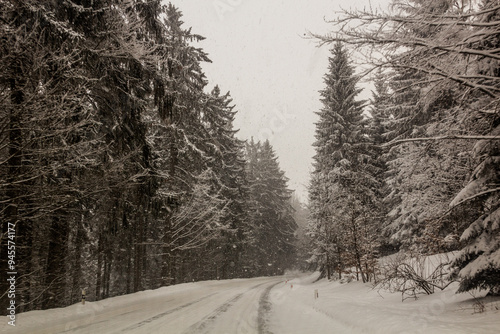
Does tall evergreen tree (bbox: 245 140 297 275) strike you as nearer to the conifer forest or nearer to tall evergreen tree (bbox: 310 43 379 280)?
tall evergreen tree (bbox: 310 43 379 280)

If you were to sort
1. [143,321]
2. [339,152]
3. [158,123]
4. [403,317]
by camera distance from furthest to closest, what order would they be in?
1. [339,152]
2. [158,123]
3. [143,321]
4. [403,317]

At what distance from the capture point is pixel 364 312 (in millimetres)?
8406

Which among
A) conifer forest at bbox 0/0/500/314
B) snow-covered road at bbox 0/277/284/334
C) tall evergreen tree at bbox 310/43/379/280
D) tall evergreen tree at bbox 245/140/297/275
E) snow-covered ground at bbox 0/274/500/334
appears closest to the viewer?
conifer forest at bbox 0/0/500/314

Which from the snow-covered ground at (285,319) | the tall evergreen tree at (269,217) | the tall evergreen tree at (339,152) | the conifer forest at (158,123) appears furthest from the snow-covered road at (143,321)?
the tall evergreen tree at (269,217)

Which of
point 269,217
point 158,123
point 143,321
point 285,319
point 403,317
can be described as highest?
point 158,123

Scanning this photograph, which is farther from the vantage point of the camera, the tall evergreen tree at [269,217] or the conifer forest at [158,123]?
the tall evergreen tree at [269,217]

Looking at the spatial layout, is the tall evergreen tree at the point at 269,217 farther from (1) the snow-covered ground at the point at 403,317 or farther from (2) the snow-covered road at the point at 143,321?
(1) the snow-covered ground at the point at 403,317

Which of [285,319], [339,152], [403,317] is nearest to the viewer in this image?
[403,317]

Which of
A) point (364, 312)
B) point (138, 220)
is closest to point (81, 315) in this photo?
point (364, 312)

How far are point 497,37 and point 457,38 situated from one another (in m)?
0.83

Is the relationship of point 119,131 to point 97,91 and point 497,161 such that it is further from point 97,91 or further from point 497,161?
point 497,161

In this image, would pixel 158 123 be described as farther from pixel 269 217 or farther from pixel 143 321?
pixel 269 217

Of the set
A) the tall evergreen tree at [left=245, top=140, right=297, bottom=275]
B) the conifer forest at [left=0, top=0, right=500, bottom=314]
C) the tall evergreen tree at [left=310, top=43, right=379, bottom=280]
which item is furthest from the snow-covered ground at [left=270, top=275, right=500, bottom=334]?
the tall evergreen tree at [left=245, top=140, right=297, bottom=275]

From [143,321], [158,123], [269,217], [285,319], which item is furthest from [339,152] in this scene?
[269,217]
